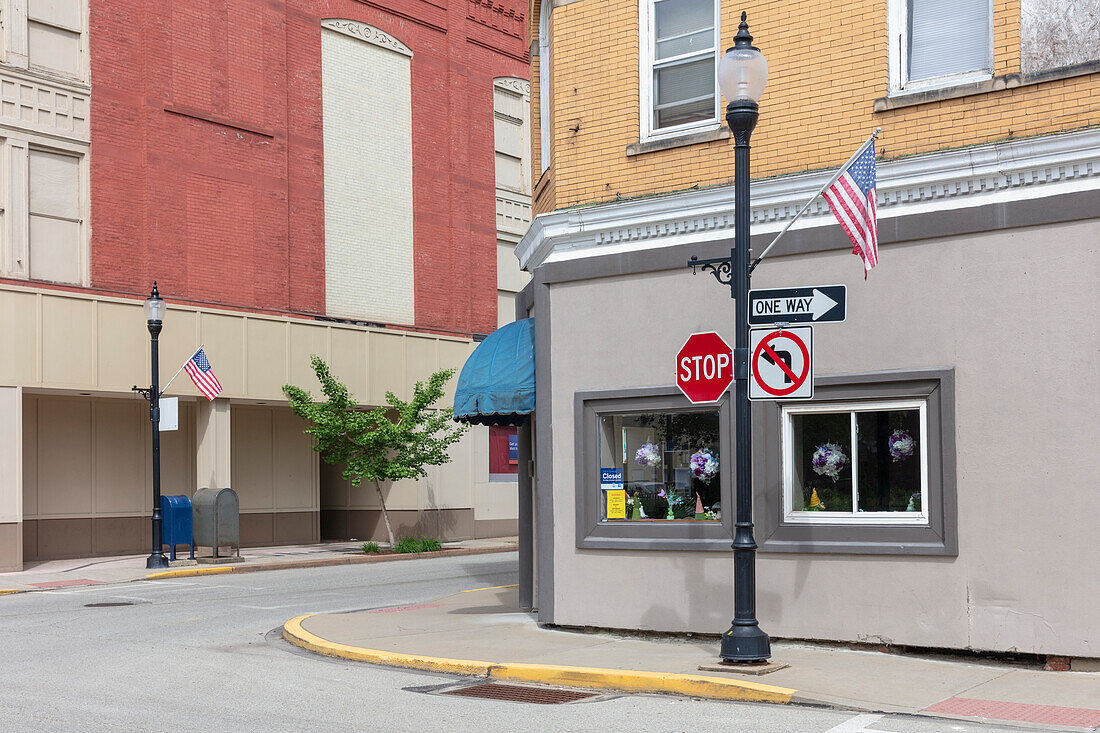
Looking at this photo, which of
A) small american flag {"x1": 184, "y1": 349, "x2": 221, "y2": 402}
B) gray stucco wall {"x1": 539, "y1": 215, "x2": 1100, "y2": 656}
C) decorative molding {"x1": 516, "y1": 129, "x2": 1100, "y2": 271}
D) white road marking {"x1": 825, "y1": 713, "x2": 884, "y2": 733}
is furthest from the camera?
small american flag {"x1": 184, "y1": 349, "x2": 221, "y2": 402}

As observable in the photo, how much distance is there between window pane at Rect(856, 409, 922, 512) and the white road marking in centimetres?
291

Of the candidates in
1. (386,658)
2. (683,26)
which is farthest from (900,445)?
(386,658)

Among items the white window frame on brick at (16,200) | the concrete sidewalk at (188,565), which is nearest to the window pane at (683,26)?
the concrete sidewalk at (188,565)

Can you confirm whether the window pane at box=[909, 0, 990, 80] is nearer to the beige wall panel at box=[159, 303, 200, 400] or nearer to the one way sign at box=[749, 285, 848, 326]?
the one way sign at box=[749, 285, 848, 326]

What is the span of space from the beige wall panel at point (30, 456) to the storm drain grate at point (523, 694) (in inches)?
729

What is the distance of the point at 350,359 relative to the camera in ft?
99.0

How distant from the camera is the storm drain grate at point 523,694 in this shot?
30.5 feet

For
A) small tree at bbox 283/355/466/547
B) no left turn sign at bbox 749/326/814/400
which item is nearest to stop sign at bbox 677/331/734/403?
no left turn sign at bbox 749/326/814/400

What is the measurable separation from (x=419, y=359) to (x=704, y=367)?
842 inches

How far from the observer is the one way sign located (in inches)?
372

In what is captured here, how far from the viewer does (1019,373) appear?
10141mm

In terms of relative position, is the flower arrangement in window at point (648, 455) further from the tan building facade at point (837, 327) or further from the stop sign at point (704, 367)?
the stop sign at point (704, 367)

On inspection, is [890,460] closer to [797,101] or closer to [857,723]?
[857,723]

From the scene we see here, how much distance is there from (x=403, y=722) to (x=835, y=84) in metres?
6.94
